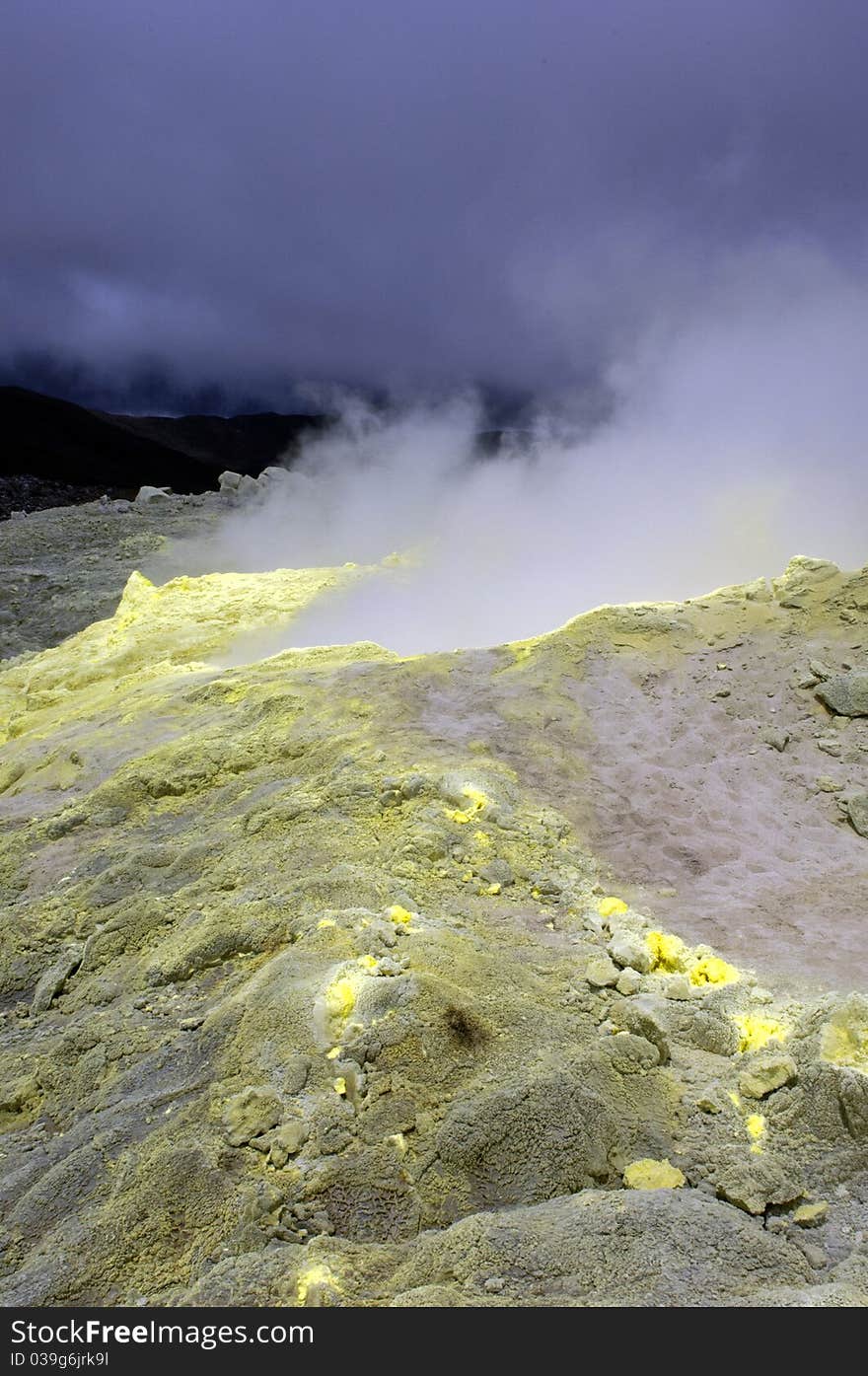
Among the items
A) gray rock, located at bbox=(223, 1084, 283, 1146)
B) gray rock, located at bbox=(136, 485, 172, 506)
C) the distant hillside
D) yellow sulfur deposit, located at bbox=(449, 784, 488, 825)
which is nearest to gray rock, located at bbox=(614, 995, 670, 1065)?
gray rock, located at bbox=(223, 1084, 283, 1146)

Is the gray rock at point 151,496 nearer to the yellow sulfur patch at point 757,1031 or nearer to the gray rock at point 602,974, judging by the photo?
the gray rock at point 602,974

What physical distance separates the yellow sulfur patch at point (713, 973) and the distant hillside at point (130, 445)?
1177 centimetres

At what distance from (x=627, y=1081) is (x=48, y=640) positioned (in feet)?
27.3

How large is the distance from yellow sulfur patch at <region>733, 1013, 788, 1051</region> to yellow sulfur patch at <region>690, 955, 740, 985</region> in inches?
8.7

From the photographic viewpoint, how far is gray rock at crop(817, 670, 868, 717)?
4504mm

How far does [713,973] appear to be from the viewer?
283 cm

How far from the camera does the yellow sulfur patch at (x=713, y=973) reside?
9.25 ft

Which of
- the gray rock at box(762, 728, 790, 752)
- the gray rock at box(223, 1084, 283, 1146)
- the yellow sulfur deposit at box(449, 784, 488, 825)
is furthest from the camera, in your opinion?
the gray rock at box(762, 728, 790, 752)

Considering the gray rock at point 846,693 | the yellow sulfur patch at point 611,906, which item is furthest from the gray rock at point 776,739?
the yellow sulfur patch at point 611,906

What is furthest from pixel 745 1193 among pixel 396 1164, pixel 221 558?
pixel 221 558

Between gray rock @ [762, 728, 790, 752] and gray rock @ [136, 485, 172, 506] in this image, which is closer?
gray rock @ [762, 728, 790, 752]

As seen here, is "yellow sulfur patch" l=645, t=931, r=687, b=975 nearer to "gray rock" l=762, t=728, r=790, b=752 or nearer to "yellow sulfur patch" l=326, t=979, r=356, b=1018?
"yellow sulfur patch" l=326, t=979, r=356, b=1018

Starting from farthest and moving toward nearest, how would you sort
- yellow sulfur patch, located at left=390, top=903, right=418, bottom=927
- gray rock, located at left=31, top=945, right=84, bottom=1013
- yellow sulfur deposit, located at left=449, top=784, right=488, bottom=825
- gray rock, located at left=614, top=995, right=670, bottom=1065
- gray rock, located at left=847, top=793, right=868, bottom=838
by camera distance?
gray rock, located at left=847, top=793, right=868, bottom=838, yellow sulfur deposit, located at left=449, top=784, right=488, bottom=825, gray rock, located at left=31, top=945, right=84, bottom=1013, yellow sulfur patch, located at left=390, top=903, right=418, bottom=927, gray rock, located at left=614, top=995, right=670, bottom=1065

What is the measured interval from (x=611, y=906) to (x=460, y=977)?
2.77 feet
